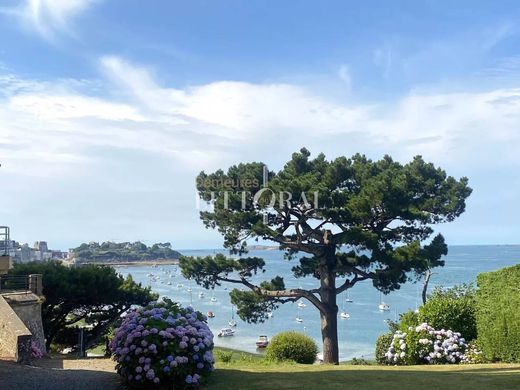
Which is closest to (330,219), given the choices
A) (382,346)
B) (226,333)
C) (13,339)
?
(382,346)

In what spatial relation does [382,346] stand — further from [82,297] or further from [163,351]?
[82,297]

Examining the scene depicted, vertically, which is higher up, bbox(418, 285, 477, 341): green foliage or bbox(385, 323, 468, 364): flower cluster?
bbox(418, 285, 477, 341): green foliage

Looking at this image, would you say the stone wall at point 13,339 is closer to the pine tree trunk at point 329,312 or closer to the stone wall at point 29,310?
the stone wall at point 29,310

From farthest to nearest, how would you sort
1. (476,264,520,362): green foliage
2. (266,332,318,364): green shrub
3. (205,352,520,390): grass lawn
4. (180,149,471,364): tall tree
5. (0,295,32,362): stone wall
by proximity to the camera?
(180,149,471,364): tall tree < (266,332,318,364): green shrub < (0,295,32,362): stone wall < (476,264,520,362): green foliage < (205,352,520,390): grass lawn

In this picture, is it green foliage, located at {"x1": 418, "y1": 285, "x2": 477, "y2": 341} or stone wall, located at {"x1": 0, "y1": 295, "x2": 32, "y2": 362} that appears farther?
green foliage, located at {"x1": 418, "y1": 285, "x2": 477, "y2": 341}

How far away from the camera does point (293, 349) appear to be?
678 inches

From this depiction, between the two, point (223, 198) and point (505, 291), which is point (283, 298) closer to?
point (223, 198)

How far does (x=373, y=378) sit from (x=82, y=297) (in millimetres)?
20694

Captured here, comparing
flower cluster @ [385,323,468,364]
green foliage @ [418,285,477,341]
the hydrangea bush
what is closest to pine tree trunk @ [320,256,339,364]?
green foliage @ [418,285,477,341]

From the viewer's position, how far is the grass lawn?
9227 mm

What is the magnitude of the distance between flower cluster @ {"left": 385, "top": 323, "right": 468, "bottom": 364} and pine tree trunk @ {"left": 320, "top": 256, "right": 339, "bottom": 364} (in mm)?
11774

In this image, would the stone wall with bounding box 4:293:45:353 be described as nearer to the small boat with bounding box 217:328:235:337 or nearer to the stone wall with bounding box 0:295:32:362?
the stone wall with bounding box 0:295:32:362

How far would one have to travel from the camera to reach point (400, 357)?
14977 mm

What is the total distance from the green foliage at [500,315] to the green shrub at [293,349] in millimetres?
5259
